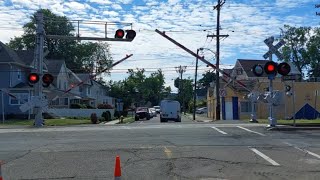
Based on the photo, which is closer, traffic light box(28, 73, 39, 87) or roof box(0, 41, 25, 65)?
traffic light box(28, 73, 39, 87)

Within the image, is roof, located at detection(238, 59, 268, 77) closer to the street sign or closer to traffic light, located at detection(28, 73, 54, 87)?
the street sign

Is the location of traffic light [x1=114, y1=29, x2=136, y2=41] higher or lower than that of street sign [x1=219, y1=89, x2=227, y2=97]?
higher

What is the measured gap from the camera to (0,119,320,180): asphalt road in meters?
11.1

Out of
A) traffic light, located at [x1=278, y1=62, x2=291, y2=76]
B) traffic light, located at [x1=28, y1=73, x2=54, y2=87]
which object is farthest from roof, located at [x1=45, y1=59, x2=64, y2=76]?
traffic light, located at [x1=278, y1=62, x2=291, y2=76]

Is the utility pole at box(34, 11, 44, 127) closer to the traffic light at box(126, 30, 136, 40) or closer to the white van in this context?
the traffic light at box(126, 30, 136, 40)

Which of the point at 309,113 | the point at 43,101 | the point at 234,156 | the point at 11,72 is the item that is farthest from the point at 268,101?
the point at 11,72

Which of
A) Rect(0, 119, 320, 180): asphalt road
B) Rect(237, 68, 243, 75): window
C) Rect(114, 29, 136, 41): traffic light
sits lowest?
Rect(0, 119, 320, 180): asphalt road

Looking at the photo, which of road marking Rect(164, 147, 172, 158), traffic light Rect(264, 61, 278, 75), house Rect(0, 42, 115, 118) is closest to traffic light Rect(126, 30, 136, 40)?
traffic light Rect(264, 61, 278, 75)

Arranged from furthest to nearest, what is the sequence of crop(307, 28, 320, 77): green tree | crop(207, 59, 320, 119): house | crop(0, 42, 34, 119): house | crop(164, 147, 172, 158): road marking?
crop(307, 28, 320, 77): green tree → crop(0, 42, 34, 119): house → crop(207, 59, 320, 119): house → crop(164, 147, 172, 158): road marking

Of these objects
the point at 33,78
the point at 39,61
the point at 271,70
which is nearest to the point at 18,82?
the point at 39,61

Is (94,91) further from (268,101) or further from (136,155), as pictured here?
(136,155)

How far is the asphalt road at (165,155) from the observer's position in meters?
Answer: 11.1

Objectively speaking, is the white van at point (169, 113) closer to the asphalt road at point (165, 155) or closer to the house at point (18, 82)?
the house at point (18, 82)

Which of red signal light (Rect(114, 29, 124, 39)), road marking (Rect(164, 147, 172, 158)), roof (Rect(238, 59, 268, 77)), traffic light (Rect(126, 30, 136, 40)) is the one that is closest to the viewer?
road marking (Rect(164, 147, 172, 158))
